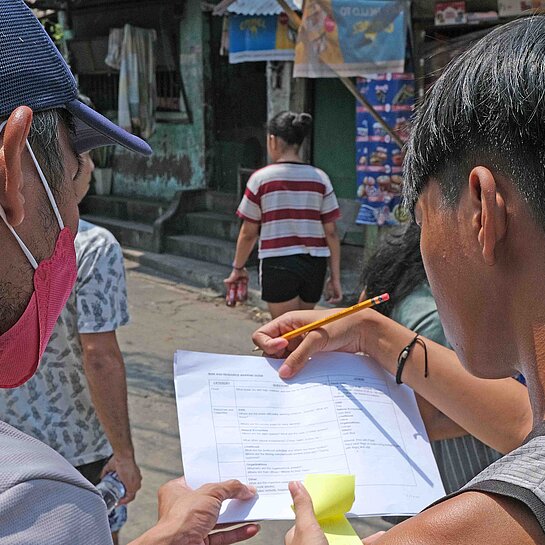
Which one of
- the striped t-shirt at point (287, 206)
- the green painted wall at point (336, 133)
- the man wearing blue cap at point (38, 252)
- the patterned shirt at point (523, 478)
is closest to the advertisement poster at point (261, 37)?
the green painted wall at point (336, 133)

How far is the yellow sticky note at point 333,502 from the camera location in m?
1.28

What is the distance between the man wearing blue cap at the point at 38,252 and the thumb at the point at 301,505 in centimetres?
13

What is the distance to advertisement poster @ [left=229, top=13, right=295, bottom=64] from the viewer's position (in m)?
7.25

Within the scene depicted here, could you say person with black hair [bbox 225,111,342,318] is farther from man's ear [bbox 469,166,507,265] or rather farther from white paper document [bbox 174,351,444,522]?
man's ear [bbox 469,166,507,265]

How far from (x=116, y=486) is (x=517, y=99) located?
196cm

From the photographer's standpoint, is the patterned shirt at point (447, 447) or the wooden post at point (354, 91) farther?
the wooden post at point (354, 91)

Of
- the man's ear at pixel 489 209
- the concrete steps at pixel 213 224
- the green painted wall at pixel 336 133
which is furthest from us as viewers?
the concrete steps at pixel 213 224

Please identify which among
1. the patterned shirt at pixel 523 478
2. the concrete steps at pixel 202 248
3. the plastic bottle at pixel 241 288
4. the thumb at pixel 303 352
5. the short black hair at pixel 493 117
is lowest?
the concrete steps at pixel 202 248

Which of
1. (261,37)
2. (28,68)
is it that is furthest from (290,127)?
(28,68)

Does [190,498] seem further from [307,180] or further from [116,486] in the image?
[307,180]

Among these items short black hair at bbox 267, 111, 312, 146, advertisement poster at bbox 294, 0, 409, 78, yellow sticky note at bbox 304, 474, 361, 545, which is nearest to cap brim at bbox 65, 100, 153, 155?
yellow sticky note at bbox 304, 474, 361, 545

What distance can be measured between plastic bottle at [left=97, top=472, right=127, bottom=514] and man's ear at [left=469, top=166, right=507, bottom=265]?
1814 millimetres

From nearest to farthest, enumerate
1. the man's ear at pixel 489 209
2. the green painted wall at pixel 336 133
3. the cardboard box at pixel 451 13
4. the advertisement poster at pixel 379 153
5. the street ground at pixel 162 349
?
the man's ear at pixel 489 209 → the street ground at pixel 162 349 → the cardboard box at pixel 451 13 → the advertisement poster at pixel 379 153 → the green painted wall at pixel 336 133

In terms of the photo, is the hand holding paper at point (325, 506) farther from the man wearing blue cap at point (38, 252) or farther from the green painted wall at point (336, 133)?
the green painted wall at point (336, 133)
